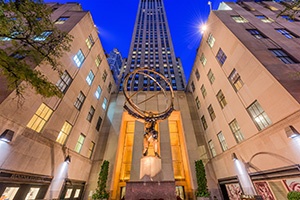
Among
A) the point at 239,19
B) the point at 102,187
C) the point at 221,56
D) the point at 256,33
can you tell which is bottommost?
the point at 102,187

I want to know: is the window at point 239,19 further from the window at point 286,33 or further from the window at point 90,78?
the window at point 90,78

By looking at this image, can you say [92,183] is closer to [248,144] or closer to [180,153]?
[180,153]

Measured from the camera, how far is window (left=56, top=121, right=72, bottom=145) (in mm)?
11898

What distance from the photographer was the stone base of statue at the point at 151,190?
341 inches

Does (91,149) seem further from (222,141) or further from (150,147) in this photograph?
(222,141)

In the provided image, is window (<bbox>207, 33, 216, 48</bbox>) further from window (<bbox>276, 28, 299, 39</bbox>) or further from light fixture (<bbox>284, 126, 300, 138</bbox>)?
light fixture (<bbox>284, 126, 300, 138</bbox>)

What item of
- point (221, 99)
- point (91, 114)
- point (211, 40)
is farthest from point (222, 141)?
point (91, 114)

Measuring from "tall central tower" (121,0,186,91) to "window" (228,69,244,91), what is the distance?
22.4m

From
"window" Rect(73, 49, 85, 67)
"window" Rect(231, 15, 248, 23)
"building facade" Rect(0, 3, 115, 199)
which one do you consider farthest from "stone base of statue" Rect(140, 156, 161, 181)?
"window" Rect(231, 15, 248, 23)

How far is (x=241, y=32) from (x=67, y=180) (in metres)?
22.4

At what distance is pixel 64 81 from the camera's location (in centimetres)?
1259

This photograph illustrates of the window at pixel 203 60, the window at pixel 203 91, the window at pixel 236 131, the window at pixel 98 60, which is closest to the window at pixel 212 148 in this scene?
the window at pixel 236 131

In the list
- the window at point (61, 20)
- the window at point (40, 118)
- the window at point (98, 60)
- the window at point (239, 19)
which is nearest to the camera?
the window at point (40, 118)

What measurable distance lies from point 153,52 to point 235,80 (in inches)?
1650
